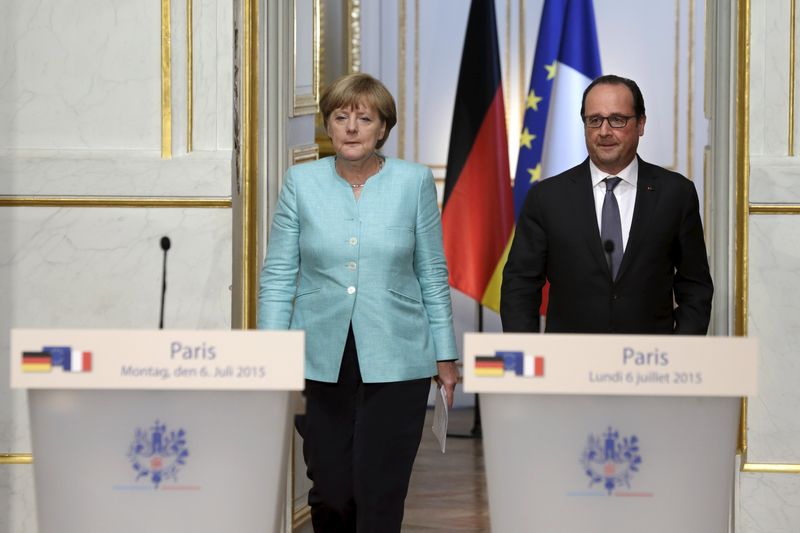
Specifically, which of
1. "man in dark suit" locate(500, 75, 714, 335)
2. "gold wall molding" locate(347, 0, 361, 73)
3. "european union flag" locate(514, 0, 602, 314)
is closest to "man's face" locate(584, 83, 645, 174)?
"man in dark suit" locate(500, 75, 714, 335)

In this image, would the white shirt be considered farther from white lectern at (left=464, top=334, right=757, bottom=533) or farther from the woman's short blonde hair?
white lectern at (left=464, top=334, right=757, bottom=533)

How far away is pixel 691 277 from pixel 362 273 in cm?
89

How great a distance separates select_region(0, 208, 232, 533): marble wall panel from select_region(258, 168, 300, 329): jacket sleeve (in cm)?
67

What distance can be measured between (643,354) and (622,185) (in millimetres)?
1049

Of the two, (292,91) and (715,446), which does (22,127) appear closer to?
(292,91)

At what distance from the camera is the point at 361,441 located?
11.3 feet

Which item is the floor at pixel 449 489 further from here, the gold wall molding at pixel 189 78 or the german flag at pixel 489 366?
the german flag at pixel 489 366

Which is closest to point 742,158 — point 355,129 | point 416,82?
point 355,129

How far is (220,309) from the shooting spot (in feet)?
13.6

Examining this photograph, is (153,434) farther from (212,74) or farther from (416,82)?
(416,82)

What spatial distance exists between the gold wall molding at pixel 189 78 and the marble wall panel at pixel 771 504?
7.11 feet

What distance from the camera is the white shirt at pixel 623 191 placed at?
3461 millimetres

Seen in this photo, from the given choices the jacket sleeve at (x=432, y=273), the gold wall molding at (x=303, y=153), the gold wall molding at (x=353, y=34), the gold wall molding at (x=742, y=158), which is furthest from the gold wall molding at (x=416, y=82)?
the jacket sleeve at (x=432, y=273)

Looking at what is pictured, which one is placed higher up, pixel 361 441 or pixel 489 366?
pixel 489 366
